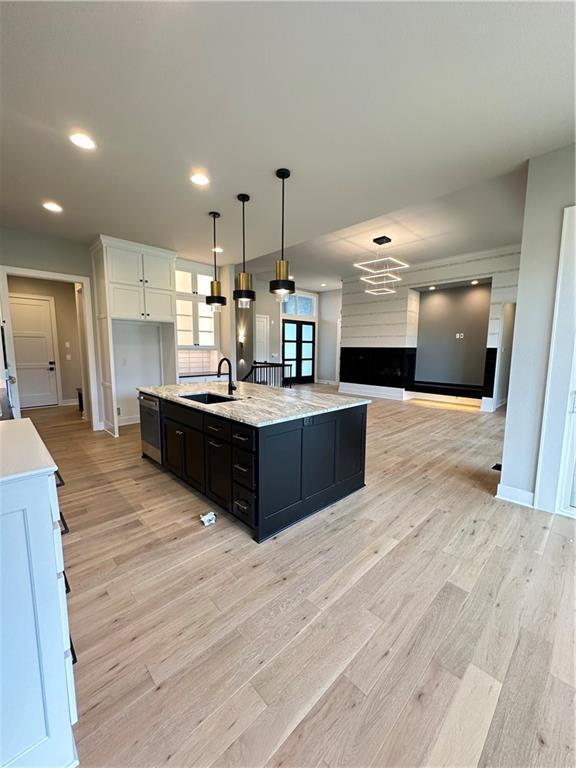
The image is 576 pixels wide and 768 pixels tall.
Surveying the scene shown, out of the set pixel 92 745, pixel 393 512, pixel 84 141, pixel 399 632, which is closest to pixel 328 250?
pixel 84 141

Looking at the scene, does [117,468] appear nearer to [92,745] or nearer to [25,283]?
[92,745]

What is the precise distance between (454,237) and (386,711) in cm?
624

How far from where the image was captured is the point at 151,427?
354 centimetres

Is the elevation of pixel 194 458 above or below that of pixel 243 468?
below

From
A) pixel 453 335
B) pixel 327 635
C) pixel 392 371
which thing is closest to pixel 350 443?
pixel 327 635

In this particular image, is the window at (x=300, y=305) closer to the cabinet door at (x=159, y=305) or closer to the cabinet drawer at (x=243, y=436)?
the cabinet door at (x=159, y=305)

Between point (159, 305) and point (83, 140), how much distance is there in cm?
292

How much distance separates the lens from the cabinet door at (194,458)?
109 inches

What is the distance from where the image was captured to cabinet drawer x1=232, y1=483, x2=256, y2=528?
2258 millimetres

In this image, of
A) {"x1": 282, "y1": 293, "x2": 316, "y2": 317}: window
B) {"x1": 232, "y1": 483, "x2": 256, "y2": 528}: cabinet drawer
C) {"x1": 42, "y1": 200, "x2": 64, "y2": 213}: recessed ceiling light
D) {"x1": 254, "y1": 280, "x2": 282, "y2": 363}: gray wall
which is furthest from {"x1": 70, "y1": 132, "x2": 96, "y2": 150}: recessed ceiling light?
{"x1": 282, "y1": 293, "x2": 316, "y2": 317}: window

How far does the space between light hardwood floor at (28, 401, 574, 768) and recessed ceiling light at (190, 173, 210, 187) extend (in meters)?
2.98

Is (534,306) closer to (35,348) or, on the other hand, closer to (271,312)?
(271,312)

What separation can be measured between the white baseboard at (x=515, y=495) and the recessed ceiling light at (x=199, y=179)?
397 centimetres

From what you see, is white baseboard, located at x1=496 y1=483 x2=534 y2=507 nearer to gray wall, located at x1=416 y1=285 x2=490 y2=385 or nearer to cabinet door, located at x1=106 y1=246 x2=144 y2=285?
cabinet door, located at x1=106 y1=246 x2=144 y2=285
